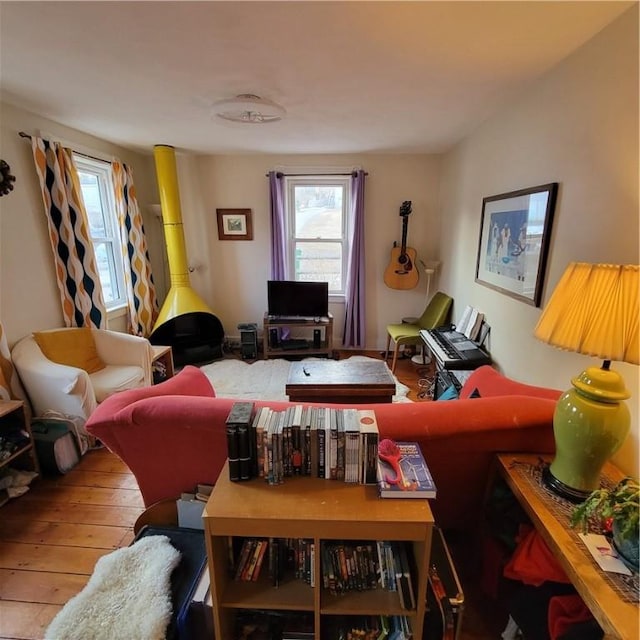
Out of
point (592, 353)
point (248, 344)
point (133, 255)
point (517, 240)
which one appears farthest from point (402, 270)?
point (592, 353)

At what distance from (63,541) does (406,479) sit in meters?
1.77

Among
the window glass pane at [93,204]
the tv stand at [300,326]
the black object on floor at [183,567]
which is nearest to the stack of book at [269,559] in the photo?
the black object on floor at [183,567]

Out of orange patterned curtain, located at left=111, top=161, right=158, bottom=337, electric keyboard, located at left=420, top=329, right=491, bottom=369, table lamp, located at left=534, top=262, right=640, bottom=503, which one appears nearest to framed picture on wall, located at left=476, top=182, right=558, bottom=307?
electric keyboard, located at left=420, top=329, right=491, bottom=369

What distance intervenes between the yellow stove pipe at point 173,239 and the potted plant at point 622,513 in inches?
141

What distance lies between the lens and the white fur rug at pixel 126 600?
3.57 ft

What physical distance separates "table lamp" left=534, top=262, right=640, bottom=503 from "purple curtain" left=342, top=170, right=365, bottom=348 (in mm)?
2975

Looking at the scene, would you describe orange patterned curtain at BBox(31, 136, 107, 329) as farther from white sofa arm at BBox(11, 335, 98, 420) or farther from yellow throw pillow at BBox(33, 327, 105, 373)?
white sofa arm at BBox(11, 335, 98, 420)

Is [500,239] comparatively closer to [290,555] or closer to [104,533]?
[290,555]

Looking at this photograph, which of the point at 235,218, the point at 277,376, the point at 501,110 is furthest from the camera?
the point at 235,218

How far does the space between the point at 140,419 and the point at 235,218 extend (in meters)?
3.28

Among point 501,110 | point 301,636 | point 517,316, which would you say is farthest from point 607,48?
point 301,636

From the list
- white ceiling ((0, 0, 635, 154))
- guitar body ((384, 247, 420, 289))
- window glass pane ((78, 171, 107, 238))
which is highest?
white ceiling ((0, 0, 635, 154))

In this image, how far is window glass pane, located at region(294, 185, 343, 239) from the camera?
159 inches

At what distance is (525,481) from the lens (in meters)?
1.15
